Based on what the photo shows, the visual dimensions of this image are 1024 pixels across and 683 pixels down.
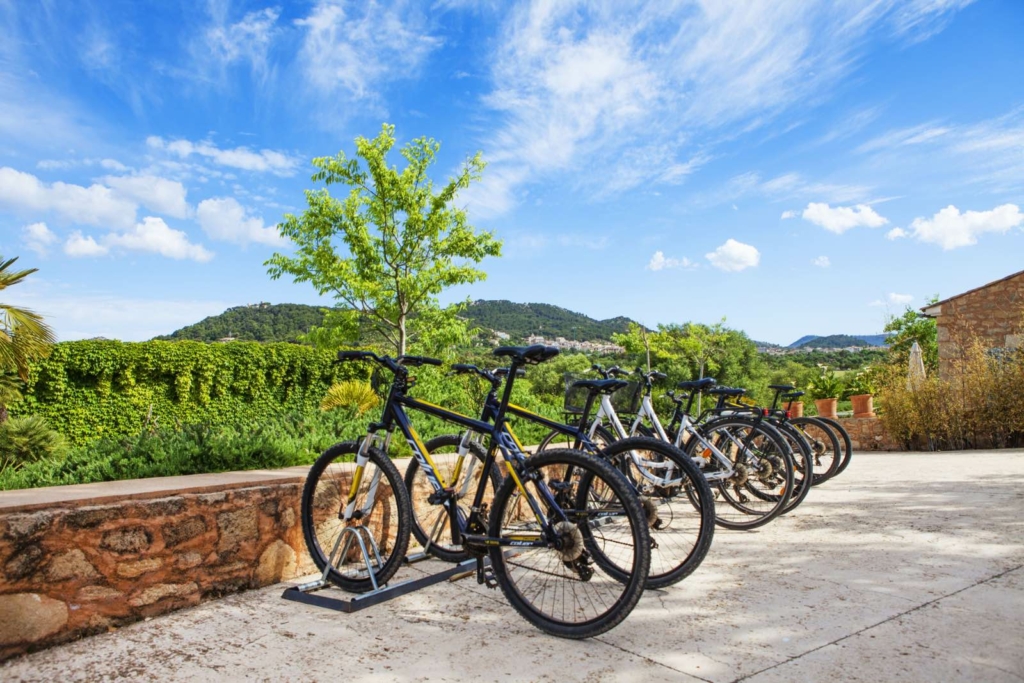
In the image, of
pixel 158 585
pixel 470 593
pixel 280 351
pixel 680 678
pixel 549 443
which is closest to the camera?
pixel 680 678

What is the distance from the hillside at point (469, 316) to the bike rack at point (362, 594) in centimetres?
2114

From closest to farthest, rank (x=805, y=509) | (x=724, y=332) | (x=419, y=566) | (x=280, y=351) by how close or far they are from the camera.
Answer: (x=419, y=566) < (x=805, y=509) < (x=280, y=351) < (x=724, y=332)

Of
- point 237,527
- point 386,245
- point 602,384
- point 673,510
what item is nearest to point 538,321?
point 386,245

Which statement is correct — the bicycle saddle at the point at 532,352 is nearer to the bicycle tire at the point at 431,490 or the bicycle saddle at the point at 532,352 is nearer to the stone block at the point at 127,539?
the bicycle tire at the point at 431,490

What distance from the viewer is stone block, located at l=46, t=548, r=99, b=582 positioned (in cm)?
253

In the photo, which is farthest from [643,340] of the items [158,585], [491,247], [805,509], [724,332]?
[158,585]

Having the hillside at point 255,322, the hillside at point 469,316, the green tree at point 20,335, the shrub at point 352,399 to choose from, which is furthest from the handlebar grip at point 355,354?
the hillside at point 255,322

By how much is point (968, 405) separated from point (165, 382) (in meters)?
14.9

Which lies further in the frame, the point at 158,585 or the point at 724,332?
the point at 724,332

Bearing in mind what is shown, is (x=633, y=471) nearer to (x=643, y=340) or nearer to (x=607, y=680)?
(x=607, y=680)

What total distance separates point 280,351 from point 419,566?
13.0 metres

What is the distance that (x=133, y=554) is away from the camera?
273cm

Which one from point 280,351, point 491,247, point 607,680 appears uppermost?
point 491,247

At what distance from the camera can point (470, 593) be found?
3.05 metres
